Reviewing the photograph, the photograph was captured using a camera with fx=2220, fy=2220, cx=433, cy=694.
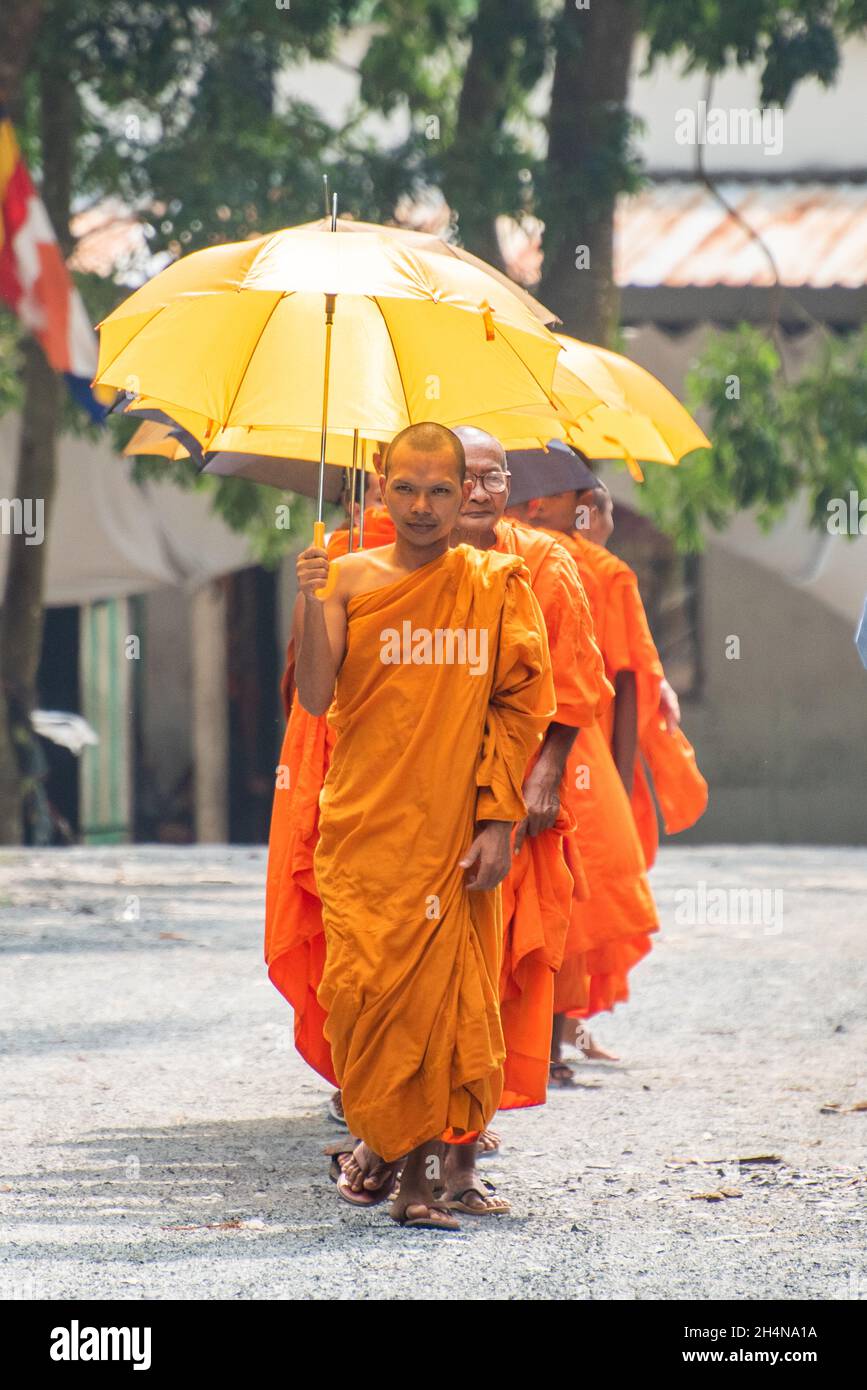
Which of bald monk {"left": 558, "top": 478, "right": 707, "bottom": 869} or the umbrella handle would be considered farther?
bald monk {"left": 558, "top": 478, "right": 707, "bottom": 869}

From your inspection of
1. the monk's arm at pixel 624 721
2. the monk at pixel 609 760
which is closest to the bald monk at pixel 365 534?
the monk at pixel 609 760

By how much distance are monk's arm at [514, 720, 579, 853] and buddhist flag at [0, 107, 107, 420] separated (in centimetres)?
613

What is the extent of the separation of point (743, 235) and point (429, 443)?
10.8m

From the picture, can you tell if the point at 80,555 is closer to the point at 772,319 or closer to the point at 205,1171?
the point at 772,319

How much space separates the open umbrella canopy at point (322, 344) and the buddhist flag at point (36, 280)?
576cm

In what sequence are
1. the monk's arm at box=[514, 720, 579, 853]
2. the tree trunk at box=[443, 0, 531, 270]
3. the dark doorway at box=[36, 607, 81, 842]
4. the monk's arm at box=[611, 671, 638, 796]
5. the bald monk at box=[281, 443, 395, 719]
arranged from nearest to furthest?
1. the monk's arm at box=[514, 720, 579, 853]
2. the bald monk at box=[281, 443, 395, 719]
3. the monk's arm at box=[611, 671, 638, 796]
4. the tree trunk at box=[443, 0, 531, 270]
5. the dark doorway at box=[36, 607, 81, 842]

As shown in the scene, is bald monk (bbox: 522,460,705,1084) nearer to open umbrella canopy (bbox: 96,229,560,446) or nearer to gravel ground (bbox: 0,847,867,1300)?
gravel ground (bbox: 0,847,867,1300)

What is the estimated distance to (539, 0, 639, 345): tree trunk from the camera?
11.6 meters

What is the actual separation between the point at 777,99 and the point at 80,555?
5.07 meters

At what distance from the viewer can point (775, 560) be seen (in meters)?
14.3

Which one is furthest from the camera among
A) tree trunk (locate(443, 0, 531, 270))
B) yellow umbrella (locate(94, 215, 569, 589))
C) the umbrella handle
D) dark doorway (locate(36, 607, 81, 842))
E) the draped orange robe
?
dark doorway (locate(36, 607, 81, 842))

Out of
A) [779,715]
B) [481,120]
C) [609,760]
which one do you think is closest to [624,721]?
[609,760]

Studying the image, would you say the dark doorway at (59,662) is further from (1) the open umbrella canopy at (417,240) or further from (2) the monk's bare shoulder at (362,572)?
(2) the monk's bare shoulder at (362,572)

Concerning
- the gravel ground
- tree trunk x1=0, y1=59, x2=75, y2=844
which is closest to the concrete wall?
tree trunk x1=0, y1=59, x2=75, y2=844
